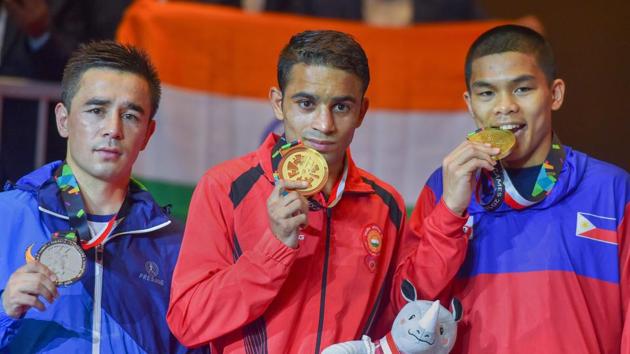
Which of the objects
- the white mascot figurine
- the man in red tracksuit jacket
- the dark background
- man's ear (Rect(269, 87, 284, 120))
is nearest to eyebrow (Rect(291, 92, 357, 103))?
the man in red tracksuit jacket

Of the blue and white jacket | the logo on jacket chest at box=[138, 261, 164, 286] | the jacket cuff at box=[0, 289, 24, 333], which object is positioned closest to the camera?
the jacket cuff at box=[0, 289, 24, 333]

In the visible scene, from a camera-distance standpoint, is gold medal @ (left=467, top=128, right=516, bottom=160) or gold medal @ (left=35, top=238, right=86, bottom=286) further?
gold medal @ (left=467, top=128, right=516, bottom=160)

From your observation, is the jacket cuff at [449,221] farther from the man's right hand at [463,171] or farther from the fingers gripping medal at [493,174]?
the fingers gripping medal at [493,174]

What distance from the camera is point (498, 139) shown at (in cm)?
321

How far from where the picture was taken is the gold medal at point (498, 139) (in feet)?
10.4

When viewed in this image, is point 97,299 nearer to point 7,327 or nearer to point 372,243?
point 7,327

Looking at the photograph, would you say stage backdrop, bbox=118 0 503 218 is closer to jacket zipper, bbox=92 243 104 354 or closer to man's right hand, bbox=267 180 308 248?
jacket zipper, bbox=92 243 104 354

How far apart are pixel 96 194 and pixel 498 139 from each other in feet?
4.27

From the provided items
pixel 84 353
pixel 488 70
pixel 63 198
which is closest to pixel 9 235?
pixel 63 198

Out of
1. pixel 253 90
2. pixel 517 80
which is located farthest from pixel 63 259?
pixel 253 90

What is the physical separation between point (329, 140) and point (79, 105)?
2.73 feet

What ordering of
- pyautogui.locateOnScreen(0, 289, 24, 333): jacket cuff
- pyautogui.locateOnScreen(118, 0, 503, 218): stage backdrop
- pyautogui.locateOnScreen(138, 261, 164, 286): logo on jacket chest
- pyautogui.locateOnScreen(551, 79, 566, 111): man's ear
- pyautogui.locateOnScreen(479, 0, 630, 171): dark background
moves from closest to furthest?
pyautogui.locateOnScreen(0, 289, 24, 333): jacket cuff < pyautogui.locateOnScreen(138, 261, 164, 286): logo on jacket chest < pyautogui.locateOnScreen(551, 79, 566, 111): man's ear < pyautogui.locateOnScreen(118, 0, 503, 218): stage backdrop < pyautogui.locateOnScreen(479, 0, 630, 171): dark background

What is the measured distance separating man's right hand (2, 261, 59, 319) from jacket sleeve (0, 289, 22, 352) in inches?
2.1

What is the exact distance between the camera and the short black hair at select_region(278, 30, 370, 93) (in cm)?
316
